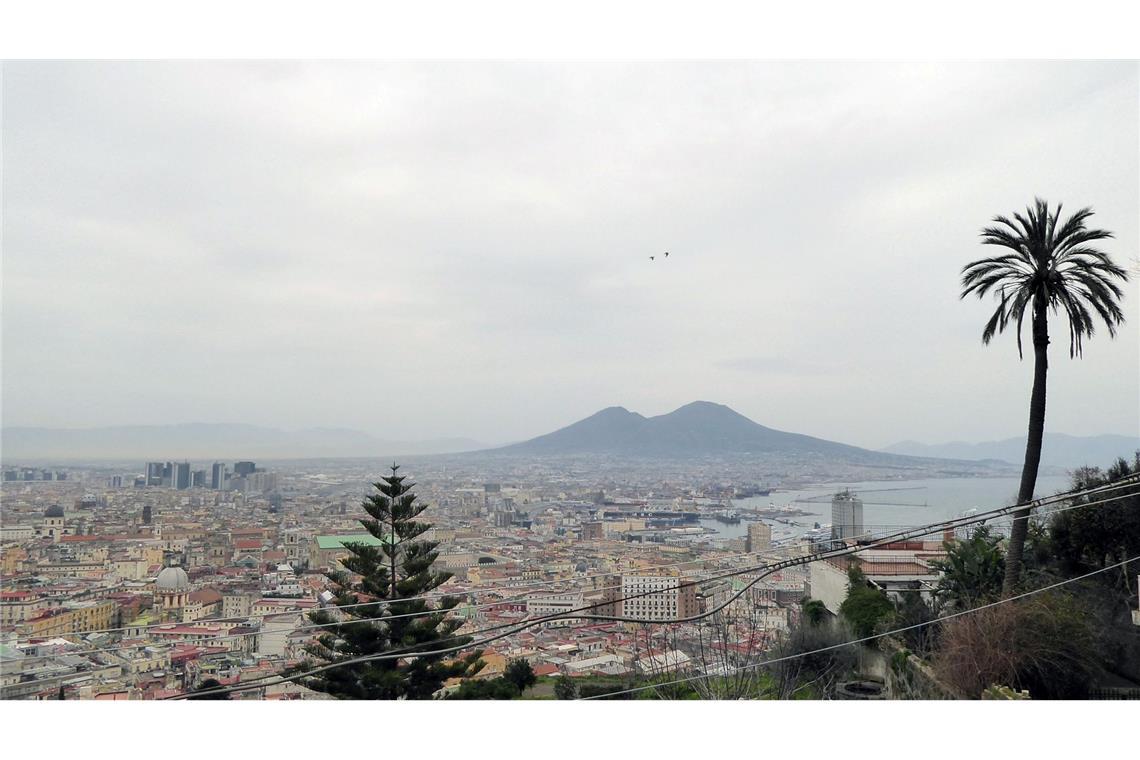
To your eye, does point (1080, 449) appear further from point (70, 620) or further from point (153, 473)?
point (153, 473)

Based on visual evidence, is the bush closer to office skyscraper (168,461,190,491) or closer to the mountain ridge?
office skyscraper (168,461,190,491)

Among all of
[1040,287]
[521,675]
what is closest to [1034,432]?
[1040,287]

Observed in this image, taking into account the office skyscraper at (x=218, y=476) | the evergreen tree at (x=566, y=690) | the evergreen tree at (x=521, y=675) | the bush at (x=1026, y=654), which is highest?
the office skyscraper at (x=218, y=476)

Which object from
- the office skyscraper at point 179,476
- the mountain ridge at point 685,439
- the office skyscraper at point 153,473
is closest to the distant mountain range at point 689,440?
the mountain ridge at point 685,439

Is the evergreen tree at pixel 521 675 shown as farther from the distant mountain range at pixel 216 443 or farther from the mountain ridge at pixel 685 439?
the mountain ridge at pixel 685 439

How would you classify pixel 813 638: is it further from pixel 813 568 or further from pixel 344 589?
pixel 344 589

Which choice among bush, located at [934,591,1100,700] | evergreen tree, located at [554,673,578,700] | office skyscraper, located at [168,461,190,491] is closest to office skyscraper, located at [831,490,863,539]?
evergreen tree, located at [554,673,578,700]
